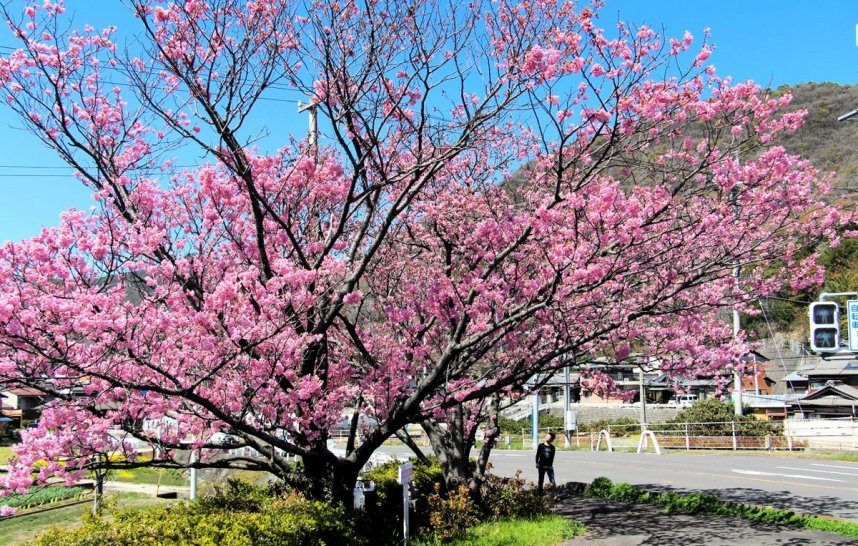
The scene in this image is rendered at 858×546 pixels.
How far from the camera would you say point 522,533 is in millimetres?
10422

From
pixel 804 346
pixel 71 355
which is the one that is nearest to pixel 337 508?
pixel 71 355

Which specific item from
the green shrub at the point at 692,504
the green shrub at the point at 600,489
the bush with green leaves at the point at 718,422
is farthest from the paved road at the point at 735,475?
the bush with green leaves at the point at 718,422

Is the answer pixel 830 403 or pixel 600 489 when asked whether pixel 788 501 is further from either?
pixel 830 403

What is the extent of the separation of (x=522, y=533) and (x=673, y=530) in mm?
2421

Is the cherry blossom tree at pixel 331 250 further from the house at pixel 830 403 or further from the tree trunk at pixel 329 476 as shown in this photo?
the house at pixel 830 403

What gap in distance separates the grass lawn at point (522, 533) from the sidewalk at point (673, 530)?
247mm

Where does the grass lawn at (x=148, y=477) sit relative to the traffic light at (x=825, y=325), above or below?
below

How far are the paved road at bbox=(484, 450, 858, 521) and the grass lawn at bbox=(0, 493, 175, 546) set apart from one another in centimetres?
1017

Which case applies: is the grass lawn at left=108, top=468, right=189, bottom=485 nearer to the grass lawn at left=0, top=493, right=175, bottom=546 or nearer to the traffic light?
the grass lawn at left=0, top=493, right=175, bottom=546

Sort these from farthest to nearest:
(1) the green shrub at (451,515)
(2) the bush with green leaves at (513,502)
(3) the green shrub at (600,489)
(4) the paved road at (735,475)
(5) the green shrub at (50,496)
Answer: (5) the green shrub at (50,496), (3) the green shrub at (600,489), (4) the paved road at (735,475), (2) the bush with green leaves at (513,502), (1) the green shrub at (451,515)

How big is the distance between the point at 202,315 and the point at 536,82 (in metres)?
4.49

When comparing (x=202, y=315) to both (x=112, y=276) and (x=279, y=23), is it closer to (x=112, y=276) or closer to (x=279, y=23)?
(x=112, y=276)

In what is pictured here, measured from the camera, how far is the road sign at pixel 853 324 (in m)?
12.8

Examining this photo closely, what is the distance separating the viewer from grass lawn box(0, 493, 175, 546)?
43.8 ft
